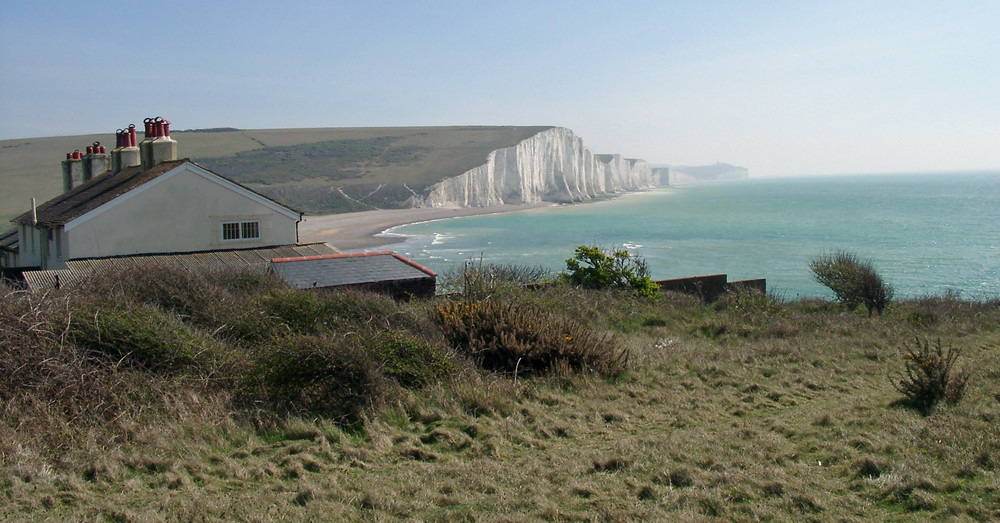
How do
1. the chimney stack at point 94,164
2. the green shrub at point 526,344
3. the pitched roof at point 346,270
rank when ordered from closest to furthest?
the green shrub at point 526,344, the pitched roof at point 346,270, the chimney stack at point 94,164

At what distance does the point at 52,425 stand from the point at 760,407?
6382 mm

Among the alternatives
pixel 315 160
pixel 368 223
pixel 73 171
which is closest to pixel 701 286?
pixel 73 171

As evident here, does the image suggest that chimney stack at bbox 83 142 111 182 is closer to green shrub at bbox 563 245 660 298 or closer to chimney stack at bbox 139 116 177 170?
chimney stack at bbox 139 116 177 170

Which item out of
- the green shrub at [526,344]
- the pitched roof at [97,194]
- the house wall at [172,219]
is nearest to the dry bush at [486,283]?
the green shrub at [526,344]

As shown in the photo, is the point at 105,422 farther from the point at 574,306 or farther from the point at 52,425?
the point at 574,306

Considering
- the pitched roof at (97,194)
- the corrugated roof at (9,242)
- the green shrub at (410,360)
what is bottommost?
the green shrub at (410,360)

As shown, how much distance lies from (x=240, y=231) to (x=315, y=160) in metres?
114

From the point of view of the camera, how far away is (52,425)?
5.34 m

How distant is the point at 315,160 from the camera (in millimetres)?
129125

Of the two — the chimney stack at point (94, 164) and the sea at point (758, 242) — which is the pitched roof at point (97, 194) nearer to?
the chimney stack at point (94, 164)

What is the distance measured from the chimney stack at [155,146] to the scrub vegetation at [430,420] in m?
11.3

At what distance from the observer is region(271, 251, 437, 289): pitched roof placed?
1310 centimetres

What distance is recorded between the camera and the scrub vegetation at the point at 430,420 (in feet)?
15.1

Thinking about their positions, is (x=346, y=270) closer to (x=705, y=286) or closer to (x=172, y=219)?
(x=172, y=219)
